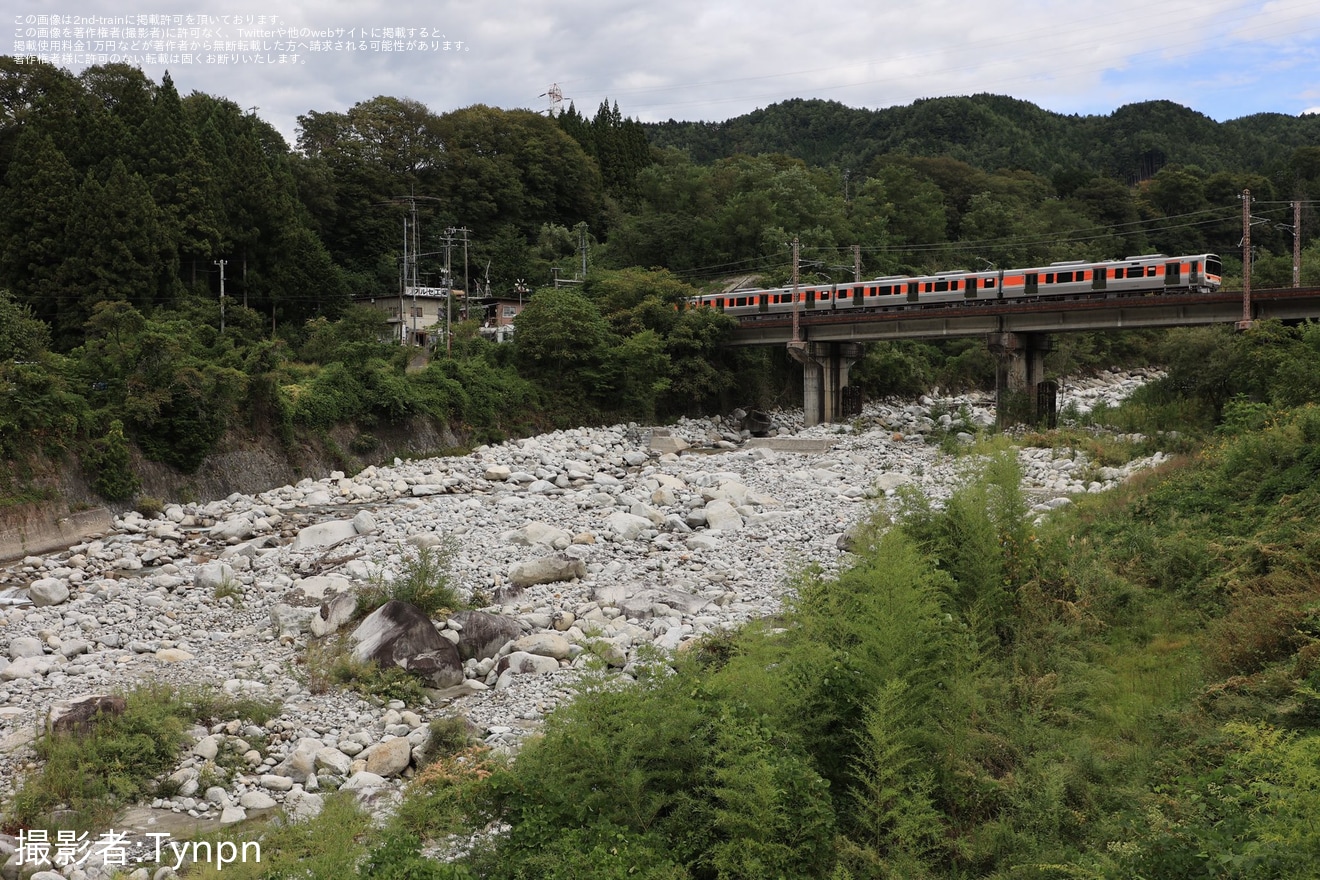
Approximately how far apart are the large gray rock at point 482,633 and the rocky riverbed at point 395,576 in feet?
0.11

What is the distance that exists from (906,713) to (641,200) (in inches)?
2127

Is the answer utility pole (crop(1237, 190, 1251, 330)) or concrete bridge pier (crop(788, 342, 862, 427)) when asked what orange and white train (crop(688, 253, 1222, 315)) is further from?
utility pole (crop(1237, 190, 1251, 330))

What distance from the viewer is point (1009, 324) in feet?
114

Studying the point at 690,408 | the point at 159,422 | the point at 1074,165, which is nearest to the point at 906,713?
the point at 159,422

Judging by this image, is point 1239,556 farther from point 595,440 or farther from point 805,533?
point 595,440

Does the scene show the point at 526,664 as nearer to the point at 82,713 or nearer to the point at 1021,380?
the point at 82,713

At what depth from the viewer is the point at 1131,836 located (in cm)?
649

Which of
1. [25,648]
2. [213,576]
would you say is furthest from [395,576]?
[25,648]

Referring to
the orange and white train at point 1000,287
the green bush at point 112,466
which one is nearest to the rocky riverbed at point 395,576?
the green bush at point 112,466

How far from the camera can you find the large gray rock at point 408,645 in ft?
41.5

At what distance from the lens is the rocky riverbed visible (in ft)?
34.7

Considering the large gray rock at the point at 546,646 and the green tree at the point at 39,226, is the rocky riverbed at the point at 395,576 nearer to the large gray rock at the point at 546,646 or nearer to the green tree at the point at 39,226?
the large gray rock at the point at 546,646

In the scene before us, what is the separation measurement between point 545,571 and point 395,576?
253cm

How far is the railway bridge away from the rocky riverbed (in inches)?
323
